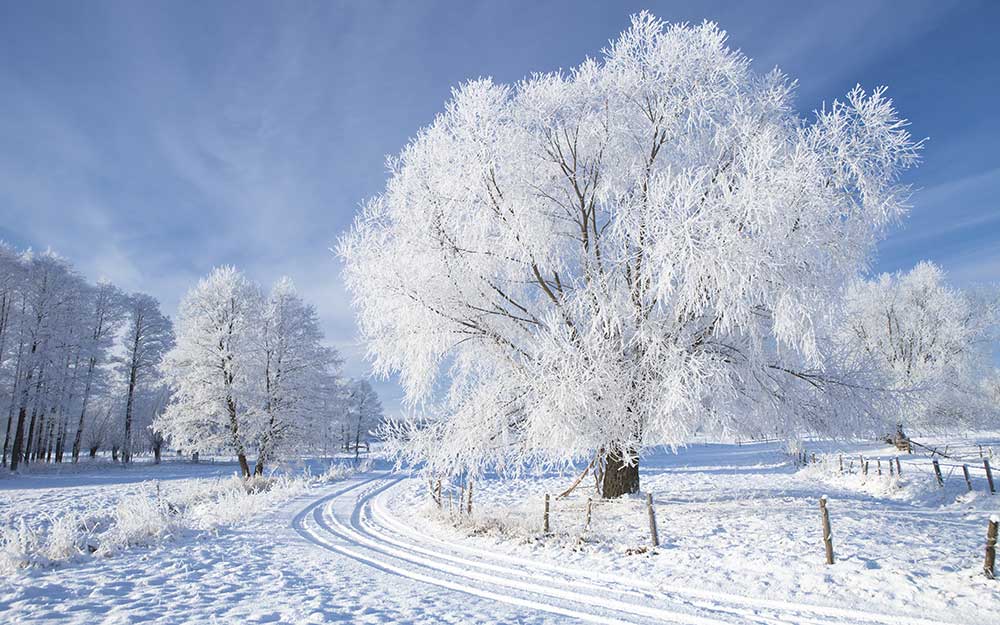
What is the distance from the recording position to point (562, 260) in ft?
35.4

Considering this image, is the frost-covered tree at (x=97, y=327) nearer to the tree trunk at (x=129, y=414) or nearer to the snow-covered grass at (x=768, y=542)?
the tree trunk at (x=129, y=414)

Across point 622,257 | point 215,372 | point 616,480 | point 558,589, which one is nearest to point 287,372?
point 215,372

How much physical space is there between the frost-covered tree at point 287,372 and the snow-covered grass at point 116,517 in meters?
2.10

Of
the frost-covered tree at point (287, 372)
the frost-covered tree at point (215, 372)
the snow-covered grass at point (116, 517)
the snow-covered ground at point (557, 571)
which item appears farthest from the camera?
the frost-covered tree at point (287, 372)

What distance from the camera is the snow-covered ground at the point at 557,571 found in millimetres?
5789

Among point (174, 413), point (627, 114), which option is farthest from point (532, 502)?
point (174, 413)

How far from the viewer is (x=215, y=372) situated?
24.3 meters

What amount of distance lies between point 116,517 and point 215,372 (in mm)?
11896

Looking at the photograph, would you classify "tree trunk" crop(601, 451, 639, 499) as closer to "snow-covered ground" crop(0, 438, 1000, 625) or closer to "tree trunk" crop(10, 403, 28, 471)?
"snow-covered ground" crop(0, 438, 1000, 625)

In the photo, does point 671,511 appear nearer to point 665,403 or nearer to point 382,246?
point 665,403

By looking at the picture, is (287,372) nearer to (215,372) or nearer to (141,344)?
(215,372)

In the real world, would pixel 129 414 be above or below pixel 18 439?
above

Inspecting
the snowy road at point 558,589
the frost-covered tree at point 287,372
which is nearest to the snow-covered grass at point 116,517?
the frost-covered tree at point 287,372

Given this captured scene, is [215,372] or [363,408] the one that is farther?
[363,408]
